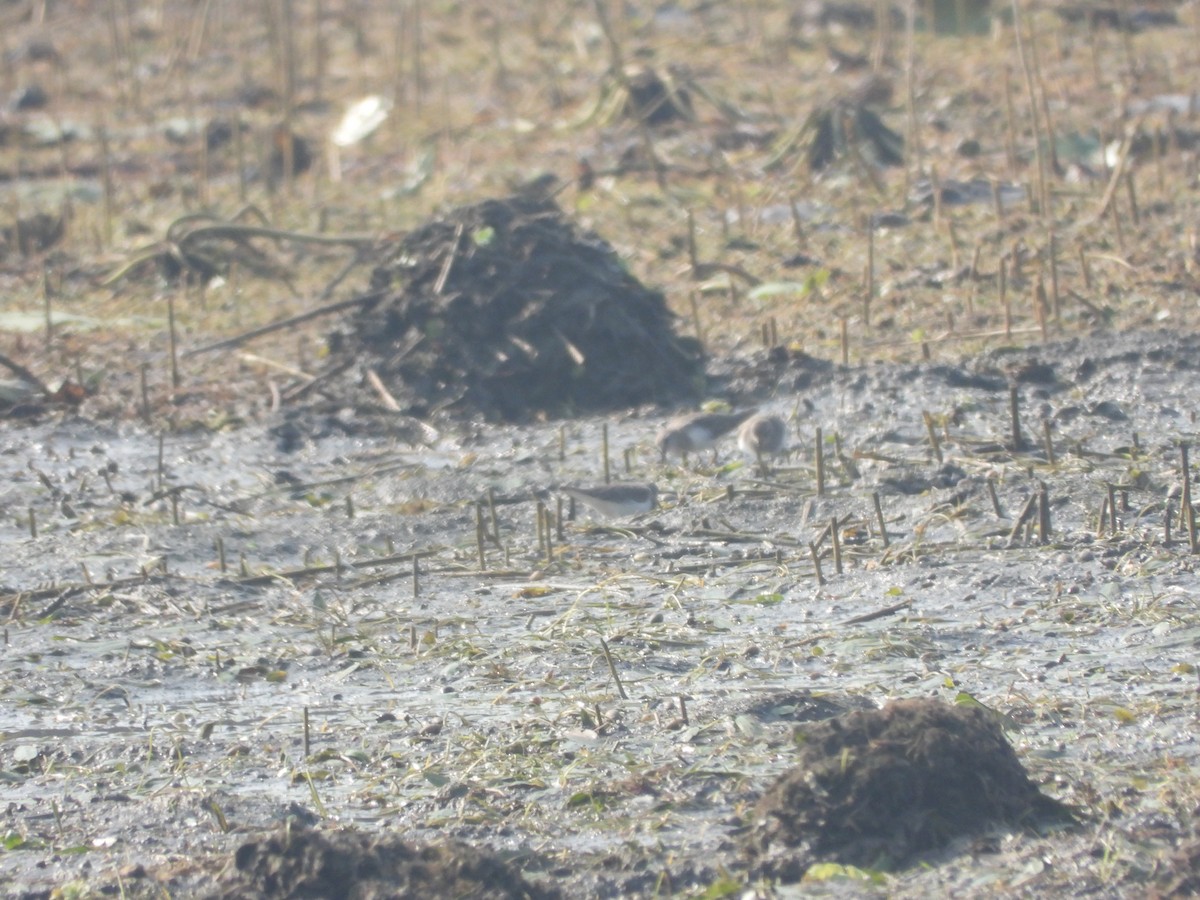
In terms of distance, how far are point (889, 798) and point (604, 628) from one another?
4.45ft

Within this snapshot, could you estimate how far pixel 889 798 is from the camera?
120 inches

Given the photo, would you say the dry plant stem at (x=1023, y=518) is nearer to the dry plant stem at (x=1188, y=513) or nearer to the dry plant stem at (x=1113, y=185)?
the dry plant stem at (x=1188, y=513)

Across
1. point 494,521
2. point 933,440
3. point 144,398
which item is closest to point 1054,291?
point 933,440

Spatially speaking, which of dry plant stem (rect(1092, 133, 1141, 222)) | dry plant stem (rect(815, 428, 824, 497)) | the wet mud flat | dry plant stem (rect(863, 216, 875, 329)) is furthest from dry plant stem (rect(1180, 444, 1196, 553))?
dry plant stem (rect(1092, 133, 1141, 222))

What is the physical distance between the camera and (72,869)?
312 cm

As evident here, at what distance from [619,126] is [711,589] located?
6351 mm

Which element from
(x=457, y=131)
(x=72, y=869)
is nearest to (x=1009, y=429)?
(x=72, y=869)

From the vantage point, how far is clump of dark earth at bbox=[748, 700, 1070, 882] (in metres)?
3.00

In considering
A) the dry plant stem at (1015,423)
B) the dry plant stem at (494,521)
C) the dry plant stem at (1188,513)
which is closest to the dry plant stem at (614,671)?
the dry plant stem at (494,521)

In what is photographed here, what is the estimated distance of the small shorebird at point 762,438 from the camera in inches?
221

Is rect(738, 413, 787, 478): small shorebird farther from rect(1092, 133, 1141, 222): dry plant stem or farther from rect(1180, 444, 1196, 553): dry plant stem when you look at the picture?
rect(1092, 133, 1141, 222): dry plant stem

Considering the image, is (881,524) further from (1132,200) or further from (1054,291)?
(1132,200)

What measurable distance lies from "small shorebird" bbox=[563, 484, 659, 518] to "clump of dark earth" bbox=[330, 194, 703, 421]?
1203 mm

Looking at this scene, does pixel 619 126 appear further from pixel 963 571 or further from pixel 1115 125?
pixel 963 571
